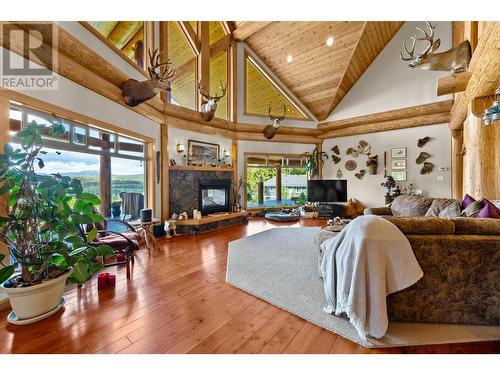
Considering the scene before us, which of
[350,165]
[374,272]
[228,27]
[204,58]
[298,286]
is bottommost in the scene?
[298,286]

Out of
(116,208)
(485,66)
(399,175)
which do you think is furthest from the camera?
(399,175)

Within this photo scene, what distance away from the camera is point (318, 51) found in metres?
6.53

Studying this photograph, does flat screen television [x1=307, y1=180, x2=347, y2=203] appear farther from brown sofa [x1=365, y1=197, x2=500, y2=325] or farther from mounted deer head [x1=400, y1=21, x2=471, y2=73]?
brown sofa [x1=365, y1=197, x2=500, y2=325]

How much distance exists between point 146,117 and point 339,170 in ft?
20.8

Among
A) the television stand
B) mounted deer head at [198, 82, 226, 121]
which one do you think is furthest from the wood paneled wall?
mounted deer head at [198, 82, 226, 121]

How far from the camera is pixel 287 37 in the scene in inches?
258

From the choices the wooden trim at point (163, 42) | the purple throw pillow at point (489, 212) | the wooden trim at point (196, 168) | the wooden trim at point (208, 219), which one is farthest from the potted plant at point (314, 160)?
the purple throw pillow at point (489, 212)

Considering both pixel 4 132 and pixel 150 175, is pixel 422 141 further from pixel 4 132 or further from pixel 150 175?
pixel 4 132

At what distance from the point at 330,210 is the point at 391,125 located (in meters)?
3.22

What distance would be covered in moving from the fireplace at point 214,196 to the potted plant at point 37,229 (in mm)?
3714

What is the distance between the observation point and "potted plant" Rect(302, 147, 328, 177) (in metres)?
7.74

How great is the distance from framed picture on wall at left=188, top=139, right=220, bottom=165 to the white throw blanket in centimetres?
483

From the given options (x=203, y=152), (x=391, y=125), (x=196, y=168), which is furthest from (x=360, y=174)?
(x=196, y=168)
